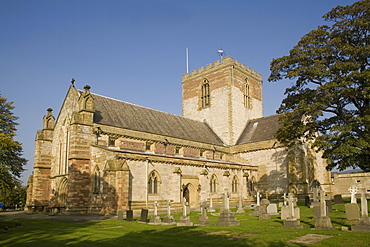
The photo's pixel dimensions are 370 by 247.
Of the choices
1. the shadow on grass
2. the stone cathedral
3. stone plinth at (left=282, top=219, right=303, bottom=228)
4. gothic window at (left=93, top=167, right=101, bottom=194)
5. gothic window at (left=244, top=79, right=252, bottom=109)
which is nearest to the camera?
the shadow on grass

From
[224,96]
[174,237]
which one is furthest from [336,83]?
[224,96]

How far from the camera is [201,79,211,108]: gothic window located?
50.7m

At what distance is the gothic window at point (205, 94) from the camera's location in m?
50.7

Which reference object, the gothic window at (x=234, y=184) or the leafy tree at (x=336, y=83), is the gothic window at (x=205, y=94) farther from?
the leafy tree at (x=336, y=83)

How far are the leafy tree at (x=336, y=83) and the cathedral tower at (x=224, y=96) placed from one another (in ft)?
64.2

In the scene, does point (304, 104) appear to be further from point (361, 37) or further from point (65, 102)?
point (65, 102)

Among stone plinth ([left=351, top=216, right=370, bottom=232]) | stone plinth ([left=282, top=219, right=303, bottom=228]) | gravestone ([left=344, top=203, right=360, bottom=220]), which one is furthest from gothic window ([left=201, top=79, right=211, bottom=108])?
stone plinth ([left=351, top=216, right=370, bottom=232])

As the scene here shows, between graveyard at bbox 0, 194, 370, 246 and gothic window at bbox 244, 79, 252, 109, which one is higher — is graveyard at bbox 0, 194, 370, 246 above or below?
below

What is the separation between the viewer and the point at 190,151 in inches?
1559

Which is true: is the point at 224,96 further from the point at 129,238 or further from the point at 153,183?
the point at 129,238

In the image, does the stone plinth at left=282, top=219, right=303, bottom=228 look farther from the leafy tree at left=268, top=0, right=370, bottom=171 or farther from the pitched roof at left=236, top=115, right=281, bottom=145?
the pitched roof at left=236, top=115, right=281, bottom=145

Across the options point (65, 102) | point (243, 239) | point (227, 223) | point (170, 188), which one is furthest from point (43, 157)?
point (243, 239)

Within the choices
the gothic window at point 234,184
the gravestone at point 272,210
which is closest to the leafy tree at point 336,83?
the gravestone at point 272,210

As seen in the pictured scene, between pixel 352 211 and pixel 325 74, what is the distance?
11.5 meters
